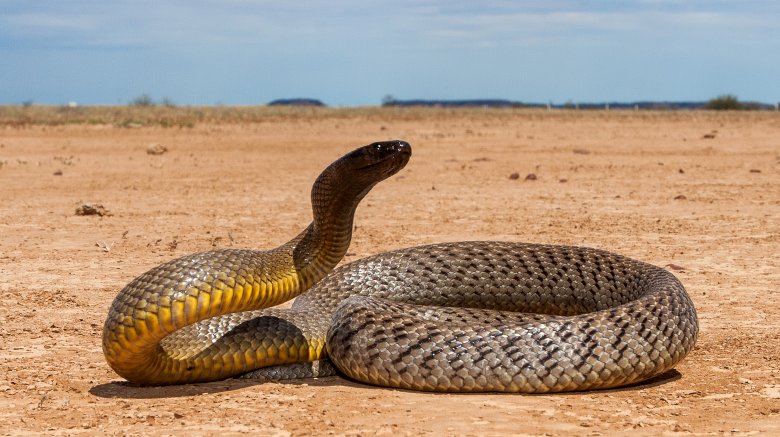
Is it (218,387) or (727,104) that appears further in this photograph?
(727,104)

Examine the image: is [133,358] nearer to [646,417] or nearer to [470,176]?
[646,417]

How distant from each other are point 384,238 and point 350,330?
6264 millimetres

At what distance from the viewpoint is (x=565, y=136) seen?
34094 mm

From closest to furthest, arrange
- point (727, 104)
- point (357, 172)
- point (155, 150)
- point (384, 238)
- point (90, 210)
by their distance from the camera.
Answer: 1. point (357, 172)
2. point (384, 238)
3. point (90, 210)
4. point (155, 150)
5. point (727, 104)

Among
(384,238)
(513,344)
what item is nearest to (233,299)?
(513,344)

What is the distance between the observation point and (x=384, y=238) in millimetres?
12711

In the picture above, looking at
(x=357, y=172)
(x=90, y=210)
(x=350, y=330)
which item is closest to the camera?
(x=357, y=172)

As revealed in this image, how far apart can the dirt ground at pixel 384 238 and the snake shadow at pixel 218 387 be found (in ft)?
0.08

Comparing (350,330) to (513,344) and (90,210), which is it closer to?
(513,344)

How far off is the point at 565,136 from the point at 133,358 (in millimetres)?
29032

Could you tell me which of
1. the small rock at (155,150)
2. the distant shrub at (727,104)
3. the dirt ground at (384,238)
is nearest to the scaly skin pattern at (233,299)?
the dirt ground at (384,238)

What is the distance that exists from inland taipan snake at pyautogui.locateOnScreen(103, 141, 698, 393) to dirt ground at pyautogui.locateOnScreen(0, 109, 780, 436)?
0.49 ft

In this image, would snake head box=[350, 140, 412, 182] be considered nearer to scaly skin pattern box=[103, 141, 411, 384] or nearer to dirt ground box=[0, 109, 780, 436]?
scaly skin pattern box=[103, 141, 411, 384]

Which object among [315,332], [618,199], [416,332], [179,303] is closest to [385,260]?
[315,332]
